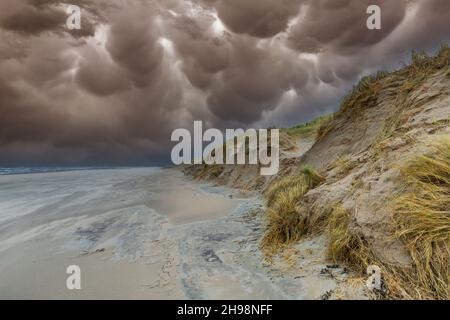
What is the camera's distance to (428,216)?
2672 mm

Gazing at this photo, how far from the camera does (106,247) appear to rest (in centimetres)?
464

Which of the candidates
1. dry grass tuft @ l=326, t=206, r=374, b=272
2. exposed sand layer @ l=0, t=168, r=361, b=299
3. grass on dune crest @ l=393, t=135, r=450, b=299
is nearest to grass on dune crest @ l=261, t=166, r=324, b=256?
exposed sand layer @ l=0, t=168, r=361, b=299

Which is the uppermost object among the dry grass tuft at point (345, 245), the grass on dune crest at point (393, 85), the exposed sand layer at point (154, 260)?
the grass on dune crest at point (393, 85)

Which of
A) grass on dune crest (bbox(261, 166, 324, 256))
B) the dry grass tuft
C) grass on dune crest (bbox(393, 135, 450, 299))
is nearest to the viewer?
grass on dune crest (bbox(393, 135, 450, 299))

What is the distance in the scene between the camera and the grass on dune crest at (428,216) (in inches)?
93.1

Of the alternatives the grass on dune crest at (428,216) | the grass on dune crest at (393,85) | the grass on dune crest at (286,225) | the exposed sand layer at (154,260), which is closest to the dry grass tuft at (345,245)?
the exposed sand layer at (154,260)

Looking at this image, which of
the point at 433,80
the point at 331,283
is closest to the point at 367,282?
the point at 331,283

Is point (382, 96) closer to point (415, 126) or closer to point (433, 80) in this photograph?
point (433, 80)

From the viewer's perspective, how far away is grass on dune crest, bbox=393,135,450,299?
236 centimetres

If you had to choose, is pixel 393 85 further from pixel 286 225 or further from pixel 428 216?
pixel 428 216

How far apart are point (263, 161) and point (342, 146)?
5891mm

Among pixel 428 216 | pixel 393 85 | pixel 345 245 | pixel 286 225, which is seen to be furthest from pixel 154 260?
pixel 393 85

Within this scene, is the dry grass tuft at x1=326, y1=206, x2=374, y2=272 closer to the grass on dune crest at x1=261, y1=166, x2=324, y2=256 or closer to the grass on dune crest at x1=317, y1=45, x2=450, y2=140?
the grass on dune crest at x1=261, y1=166, x2=324, y2=256

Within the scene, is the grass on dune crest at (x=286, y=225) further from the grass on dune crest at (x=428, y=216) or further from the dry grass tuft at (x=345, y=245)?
the grass on dune crest at (x=428, y=216)
